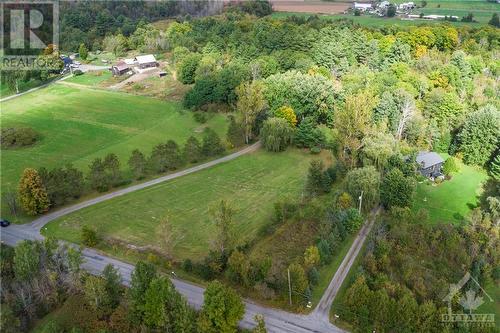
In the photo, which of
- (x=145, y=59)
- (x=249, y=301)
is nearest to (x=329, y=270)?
(x=249, y=301)

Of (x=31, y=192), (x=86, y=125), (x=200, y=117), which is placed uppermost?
(x=200, y=117)

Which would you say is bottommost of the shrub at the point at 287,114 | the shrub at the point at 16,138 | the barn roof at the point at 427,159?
the shrub at the point at 16,138

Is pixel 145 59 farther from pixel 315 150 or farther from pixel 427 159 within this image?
pixel 427 159

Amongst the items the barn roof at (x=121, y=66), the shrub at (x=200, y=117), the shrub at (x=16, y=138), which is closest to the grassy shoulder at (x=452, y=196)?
the shrub at (x=200, y=117)

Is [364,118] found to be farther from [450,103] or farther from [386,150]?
[450,103]

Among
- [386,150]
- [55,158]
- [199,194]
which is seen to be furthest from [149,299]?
[55,158]

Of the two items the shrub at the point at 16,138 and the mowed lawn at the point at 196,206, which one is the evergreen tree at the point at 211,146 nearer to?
the mowed lawn at the point at 196,206
